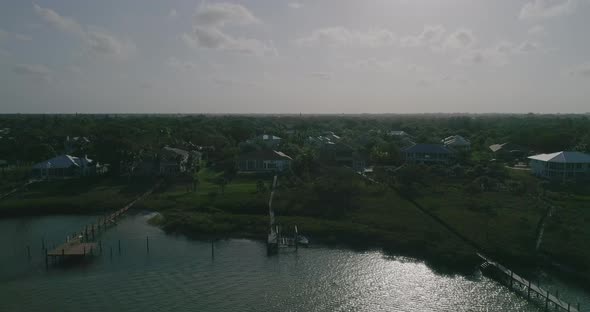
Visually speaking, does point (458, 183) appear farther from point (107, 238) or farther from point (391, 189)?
point (107, 238)

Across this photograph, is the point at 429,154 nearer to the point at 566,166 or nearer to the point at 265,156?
the point at 566,166

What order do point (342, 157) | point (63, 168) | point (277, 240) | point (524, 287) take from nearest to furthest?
point (524, 287)
point (277, 240)
point (63, 168)
point (342, 157)

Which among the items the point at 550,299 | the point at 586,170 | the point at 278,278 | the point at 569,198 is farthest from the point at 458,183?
the point at 278,278

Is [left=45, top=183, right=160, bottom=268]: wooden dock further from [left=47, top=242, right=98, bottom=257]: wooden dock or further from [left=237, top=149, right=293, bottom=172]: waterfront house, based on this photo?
[left=237, top=149, right=293, bottom=172]: waterfront house

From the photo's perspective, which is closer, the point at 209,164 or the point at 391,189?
the point at 391,189

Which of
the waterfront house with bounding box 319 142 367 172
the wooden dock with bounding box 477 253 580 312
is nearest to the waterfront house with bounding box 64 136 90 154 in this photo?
the waterfront house with bounding box 319 142 367 172

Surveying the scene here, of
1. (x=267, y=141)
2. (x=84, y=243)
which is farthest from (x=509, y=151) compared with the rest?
(x=84, y=243)

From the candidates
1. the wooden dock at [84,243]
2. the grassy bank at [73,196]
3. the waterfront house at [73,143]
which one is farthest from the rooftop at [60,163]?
the wooden dock at [84,243]
